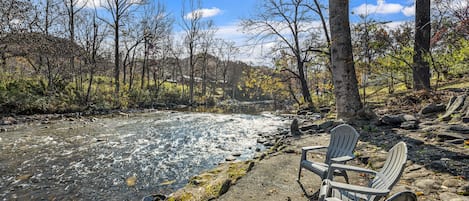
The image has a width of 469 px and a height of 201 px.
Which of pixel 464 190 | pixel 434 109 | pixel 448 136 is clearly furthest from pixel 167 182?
pixel 434 109

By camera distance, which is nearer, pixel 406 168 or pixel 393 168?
pixel 393 168

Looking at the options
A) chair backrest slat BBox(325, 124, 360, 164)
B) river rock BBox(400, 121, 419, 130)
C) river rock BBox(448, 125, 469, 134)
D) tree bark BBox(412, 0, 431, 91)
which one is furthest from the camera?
tree bark BBox(412, 0, 431, 91)

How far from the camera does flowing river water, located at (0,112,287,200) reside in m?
4.48

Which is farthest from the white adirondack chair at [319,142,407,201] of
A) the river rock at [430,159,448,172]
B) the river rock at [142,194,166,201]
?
the river rock at [142,194,166,201]

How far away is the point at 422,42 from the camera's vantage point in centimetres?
880

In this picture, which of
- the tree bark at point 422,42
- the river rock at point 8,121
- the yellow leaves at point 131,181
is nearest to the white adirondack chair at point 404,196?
the yellow leaves at point 131,181

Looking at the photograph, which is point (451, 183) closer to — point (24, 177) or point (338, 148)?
point (338, 148)

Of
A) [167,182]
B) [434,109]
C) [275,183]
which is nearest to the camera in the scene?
[275,183]

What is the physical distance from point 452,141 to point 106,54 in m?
27.1

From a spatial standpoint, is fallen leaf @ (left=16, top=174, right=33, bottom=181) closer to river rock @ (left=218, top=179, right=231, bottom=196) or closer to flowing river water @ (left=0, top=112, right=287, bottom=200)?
flowing river water @ (left=0, top=112, right=287, bottom=200)

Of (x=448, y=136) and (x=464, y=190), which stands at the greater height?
(x=448, y=136)

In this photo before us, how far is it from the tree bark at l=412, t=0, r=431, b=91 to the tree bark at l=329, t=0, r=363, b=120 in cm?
330

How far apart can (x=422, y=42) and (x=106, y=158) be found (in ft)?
34.5

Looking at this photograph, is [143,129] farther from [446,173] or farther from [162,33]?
[162,33]
